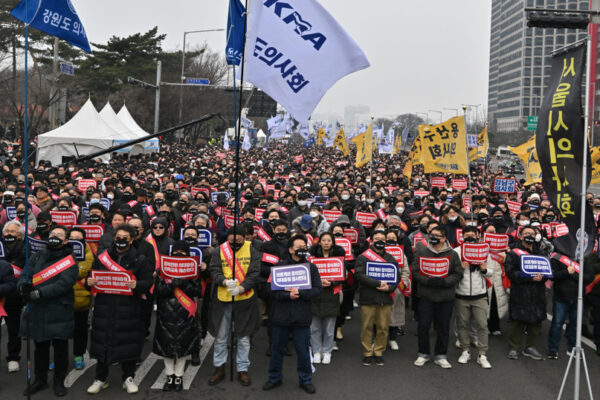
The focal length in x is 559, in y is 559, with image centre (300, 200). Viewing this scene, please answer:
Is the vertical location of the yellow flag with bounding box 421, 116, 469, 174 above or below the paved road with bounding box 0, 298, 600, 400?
above

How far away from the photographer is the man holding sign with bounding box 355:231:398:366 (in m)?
6.78

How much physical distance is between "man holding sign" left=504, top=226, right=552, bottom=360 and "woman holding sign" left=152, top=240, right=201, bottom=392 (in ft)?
13.2

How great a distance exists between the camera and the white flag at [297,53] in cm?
567

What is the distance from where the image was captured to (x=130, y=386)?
587cm

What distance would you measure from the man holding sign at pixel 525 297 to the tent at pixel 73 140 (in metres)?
20.7

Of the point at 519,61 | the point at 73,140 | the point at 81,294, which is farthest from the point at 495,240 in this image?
the point at 519,61

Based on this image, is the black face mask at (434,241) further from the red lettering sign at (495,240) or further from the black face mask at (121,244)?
the black face mask at (121,244)

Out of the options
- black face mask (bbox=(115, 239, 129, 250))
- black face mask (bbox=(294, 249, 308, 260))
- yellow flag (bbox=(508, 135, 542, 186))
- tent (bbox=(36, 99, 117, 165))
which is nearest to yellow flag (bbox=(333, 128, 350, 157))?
tent (bbox=(36, 99, 117, 165))

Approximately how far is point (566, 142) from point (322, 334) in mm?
3621

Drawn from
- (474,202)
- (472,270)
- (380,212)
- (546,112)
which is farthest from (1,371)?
(474,202)

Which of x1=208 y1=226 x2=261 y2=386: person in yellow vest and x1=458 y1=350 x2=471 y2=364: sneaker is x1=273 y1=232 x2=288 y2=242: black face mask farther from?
x1=458 y1=350 x2=471 y2=364: sneaker

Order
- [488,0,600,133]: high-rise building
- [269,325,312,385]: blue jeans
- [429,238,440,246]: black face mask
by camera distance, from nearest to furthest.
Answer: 1. [269,325,312,385]: blue jeans
2. [429,238,440,246]: black face mask
3. [488,0,600,133]: high-rise building

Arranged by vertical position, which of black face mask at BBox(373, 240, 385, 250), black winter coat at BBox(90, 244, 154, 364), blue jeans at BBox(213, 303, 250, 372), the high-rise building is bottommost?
blue jeans at BBox(213, 303, 250, 372)

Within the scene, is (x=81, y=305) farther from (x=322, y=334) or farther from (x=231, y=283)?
(x=322, y=334)
